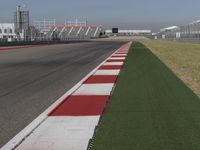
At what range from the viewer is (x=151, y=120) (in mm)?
6078

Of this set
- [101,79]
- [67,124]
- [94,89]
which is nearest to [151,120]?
[67,124]

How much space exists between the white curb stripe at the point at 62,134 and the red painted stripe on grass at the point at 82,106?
0.38 metres

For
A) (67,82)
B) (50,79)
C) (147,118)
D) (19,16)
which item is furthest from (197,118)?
(19,16)

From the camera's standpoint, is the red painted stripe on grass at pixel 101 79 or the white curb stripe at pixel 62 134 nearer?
the white curb stripe at pixel 62 134

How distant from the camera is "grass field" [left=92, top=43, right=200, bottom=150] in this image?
16.0ft

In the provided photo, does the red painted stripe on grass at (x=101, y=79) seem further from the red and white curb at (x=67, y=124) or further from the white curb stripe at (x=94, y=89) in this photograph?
the red and white curb at (x=67, y=124)

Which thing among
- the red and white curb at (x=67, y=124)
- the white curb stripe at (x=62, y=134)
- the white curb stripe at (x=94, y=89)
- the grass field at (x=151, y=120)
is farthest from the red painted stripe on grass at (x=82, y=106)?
the white curb stripe at (x=94, y=89)

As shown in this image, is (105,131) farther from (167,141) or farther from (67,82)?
(67,82)

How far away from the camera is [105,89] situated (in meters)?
9.56

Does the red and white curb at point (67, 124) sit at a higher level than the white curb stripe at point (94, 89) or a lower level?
lower

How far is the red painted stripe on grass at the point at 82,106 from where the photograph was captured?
673 cm

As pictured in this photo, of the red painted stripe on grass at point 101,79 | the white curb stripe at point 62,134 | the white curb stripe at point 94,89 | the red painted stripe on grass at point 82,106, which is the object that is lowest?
the white curb stripe at point 62,134

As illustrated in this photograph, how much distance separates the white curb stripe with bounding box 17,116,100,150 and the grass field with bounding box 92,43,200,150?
17cm

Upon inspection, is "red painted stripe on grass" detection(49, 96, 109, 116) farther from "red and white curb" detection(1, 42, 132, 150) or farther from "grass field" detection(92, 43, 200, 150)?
"grass field" detection(92, 43, 200, 150)
